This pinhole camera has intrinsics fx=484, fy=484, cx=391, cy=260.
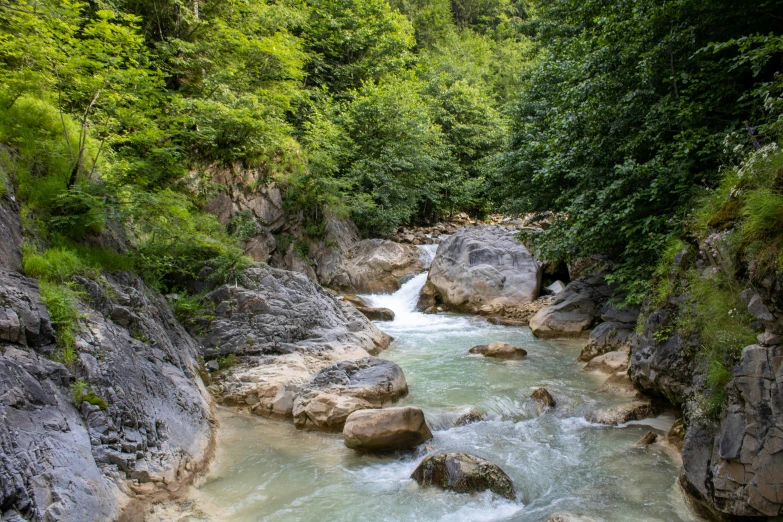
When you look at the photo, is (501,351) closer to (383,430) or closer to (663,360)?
(663,360)

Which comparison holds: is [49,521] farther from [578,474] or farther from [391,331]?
[391,331]

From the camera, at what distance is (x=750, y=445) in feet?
13.8

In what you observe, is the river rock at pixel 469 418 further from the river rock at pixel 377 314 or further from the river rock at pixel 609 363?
the river rock at pixel 377 314

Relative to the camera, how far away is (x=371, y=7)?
2553 cm

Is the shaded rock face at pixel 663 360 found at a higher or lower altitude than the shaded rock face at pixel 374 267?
lower

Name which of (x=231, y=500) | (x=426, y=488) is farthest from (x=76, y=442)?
(x=426, y=488)

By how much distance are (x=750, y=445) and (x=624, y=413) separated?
300 cm

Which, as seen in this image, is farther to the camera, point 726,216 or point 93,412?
point 726,216

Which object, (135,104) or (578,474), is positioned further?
(135,104)

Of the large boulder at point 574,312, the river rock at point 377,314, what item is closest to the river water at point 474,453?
the large boulder at point 574,312

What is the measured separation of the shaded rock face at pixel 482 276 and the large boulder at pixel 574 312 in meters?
1.97

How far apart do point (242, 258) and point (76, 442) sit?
593 cm

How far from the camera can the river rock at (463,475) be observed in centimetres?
531

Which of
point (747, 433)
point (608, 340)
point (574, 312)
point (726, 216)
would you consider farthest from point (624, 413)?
point (574, 312)
